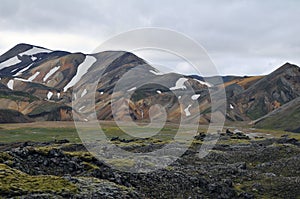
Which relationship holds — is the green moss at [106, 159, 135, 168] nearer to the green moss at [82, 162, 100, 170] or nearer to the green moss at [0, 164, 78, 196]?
the green moss at [82, 162, 100, 170]

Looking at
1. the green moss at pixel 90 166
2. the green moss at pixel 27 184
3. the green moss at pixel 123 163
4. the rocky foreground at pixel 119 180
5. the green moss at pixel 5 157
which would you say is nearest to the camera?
the green moss at pixel 27 184

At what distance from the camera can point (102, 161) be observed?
48.7 meters

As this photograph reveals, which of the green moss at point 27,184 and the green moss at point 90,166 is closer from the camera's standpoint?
the green moss at point 27,184

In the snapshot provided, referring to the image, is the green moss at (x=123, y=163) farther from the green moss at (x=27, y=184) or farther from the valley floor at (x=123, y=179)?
the green moss at (x=27, y=184)

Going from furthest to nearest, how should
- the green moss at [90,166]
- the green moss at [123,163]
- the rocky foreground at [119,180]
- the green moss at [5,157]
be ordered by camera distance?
1. the green moss at [123,163]
2. the green moss at [90,166]
3. the green moss at [5,157]
4. the rocky foreground at [119,180]

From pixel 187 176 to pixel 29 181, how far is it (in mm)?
18210

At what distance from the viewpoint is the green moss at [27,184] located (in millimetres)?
30969

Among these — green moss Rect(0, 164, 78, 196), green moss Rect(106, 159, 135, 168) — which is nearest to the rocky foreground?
green moss Rect(0, 164, 78, 196)

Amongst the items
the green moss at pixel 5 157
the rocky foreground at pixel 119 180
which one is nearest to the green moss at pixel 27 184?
the rocky foreground at pixel 119 180

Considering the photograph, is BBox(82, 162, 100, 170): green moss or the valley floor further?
BBox(82, 162, 100, 170): green moss

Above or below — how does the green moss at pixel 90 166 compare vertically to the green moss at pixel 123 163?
above

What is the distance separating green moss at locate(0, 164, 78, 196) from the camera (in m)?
31.0

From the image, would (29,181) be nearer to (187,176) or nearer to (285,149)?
(187,176)

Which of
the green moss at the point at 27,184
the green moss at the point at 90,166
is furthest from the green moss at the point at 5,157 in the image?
the green moss at the point at 90,166
